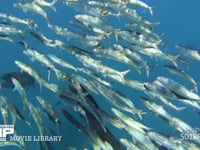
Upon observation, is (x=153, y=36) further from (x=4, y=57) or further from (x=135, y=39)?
(x=4, y=57)

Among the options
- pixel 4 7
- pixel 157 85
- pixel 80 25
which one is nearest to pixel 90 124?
pixel 157 85

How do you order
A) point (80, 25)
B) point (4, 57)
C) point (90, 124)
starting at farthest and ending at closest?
1. point (4, 57)
2. point (80, 25)
3. point (90, 124)

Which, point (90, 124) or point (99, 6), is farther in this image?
point (99, 6)

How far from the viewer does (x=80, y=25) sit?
6.73 metres

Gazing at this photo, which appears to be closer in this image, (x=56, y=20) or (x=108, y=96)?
(x=108, y=96)

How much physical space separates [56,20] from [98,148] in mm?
5822

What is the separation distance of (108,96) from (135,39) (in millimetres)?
1263

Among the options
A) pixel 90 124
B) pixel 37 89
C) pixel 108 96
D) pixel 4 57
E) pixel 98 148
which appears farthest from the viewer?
pixel 4 57

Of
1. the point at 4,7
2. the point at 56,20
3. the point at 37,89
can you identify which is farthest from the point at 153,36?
the point at 4,7

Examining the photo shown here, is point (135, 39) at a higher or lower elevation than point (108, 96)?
higher

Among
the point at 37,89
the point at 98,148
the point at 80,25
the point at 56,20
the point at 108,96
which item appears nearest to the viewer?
the point at 98,148

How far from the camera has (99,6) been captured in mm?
6734

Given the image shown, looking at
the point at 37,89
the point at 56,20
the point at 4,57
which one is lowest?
the point at 37,89

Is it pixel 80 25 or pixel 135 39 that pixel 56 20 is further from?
pixel 135 39
